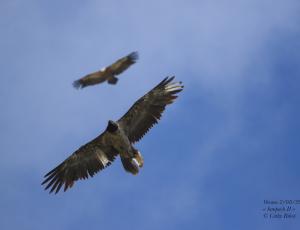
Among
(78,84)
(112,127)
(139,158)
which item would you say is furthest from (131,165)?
(78,84)

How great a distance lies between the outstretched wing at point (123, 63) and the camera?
19.9 m

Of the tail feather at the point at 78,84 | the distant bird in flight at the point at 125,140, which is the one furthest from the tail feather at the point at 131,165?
the tail feather at the point at 78,84

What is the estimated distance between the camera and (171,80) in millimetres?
26938

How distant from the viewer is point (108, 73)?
1978 centimetres

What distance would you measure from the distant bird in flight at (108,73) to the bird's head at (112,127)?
6539 mm

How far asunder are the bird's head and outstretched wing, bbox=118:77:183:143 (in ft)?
1.74

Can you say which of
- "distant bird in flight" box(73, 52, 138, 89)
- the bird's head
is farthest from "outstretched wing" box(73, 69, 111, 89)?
the bird's head

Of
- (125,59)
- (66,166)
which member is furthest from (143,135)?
(125,59)

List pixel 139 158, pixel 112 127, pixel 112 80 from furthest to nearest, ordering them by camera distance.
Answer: pixel 112 127, pixel 139 158, pixel 112 80

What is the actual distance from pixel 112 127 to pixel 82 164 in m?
2.33

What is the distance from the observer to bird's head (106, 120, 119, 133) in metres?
26.5

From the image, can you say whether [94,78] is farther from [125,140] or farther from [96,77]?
[125,140]

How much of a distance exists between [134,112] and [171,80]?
1869mm

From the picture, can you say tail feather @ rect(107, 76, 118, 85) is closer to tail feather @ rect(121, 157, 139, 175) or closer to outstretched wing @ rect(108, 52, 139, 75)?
outstretched wing @ rect(108, 52, 139, 75)
